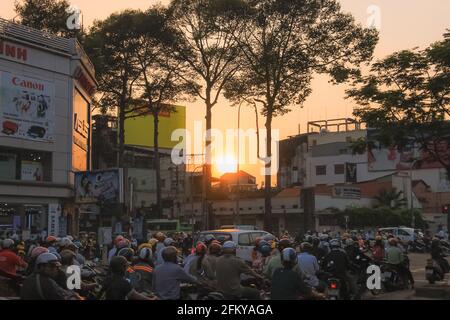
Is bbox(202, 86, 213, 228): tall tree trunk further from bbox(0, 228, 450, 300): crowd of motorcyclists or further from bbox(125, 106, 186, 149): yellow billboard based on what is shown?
bbox(125, 106, 186, 149): yellow billboard

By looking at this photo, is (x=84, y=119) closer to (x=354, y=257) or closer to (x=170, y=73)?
(x=170, y=73)

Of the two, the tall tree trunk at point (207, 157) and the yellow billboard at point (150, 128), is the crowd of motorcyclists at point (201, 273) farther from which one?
the yellow billboard at point (150, 128)

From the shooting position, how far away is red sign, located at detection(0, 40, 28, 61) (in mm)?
31484

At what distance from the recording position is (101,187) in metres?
33.0

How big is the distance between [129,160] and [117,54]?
28.2m

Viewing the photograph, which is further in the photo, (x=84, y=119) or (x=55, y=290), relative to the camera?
(x=84, y=119)

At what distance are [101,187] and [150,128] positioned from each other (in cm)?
4491

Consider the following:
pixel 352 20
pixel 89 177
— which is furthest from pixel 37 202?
pixel 352 20

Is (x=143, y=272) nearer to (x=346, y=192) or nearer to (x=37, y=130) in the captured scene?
(x=37, y=130)

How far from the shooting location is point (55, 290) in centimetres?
784

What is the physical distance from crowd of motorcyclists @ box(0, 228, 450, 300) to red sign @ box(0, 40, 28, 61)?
16521mm

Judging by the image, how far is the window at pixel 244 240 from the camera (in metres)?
23.0

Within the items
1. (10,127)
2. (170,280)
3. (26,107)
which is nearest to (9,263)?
(170,280)
